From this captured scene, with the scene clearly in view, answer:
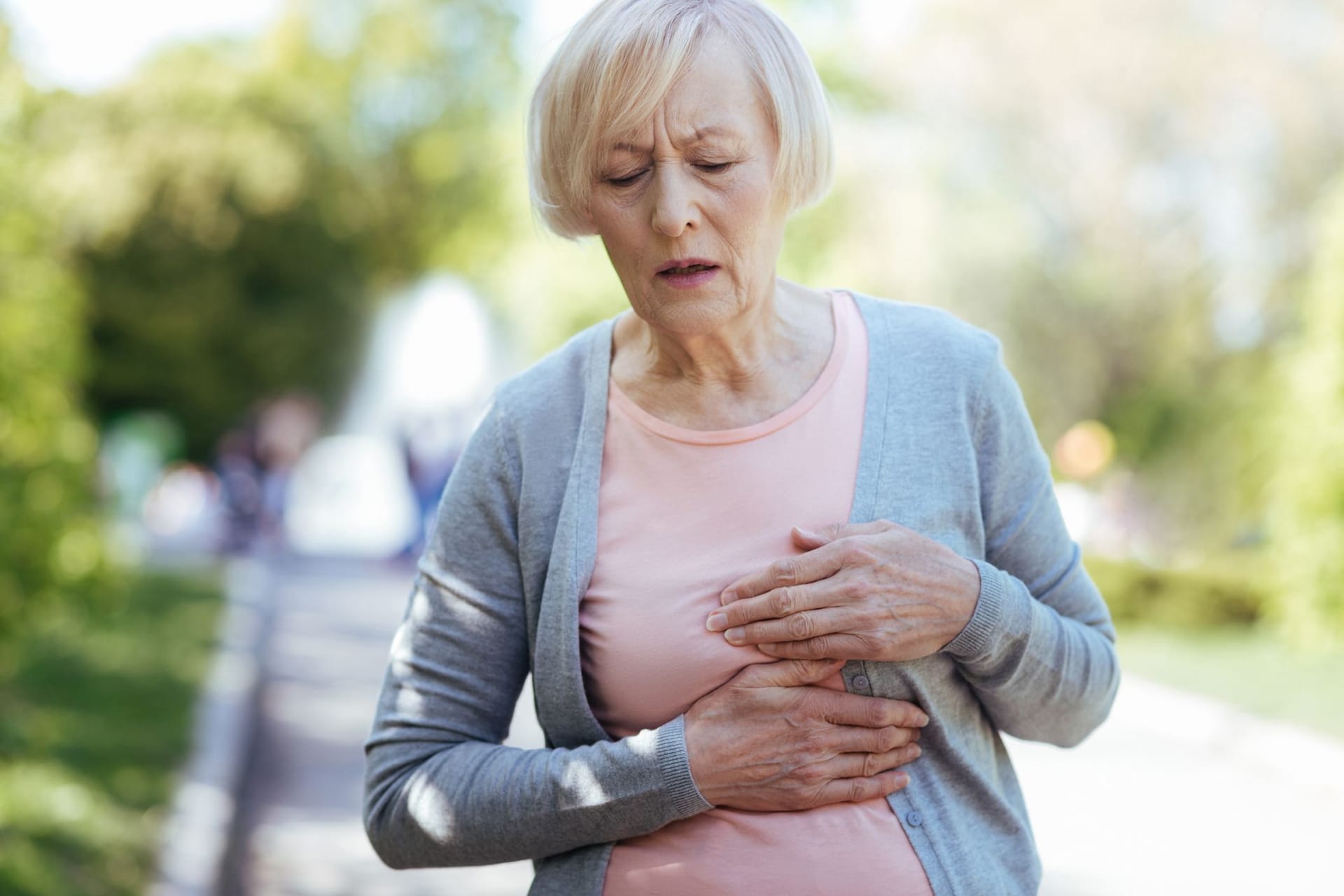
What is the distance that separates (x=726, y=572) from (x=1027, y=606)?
40 centimetres

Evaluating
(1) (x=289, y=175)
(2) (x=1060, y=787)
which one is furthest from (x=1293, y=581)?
(1) (x=289, y=175)

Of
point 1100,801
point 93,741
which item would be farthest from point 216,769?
point 1100,801

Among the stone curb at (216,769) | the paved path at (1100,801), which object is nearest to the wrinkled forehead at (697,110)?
the stone curb at (216,769)

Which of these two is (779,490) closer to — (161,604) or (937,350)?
(937,350)

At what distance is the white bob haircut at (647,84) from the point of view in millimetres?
1870

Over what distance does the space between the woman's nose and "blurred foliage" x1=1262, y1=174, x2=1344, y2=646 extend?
942 centimetres

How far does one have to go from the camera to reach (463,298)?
42312 millimetres

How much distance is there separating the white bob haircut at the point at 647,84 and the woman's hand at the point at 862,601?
20.2 inches

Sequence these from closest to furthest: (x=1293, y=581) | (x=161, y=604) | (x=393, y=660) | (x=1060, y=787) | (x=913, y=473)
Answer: (x=913, y=473), (x=393, y=660), (x=1060, y=787), (x=1293, y=581), (x=161, y=604)

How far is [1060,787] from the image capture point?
7.54 m

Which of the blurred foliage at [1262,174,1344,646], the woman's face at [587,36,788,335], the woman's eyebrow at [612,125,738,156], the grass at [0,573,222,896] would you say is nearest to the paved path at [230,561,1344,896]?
the grass at [0,573,222,896]

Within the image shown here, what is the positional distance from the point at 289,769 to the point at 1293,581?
23.7 feet

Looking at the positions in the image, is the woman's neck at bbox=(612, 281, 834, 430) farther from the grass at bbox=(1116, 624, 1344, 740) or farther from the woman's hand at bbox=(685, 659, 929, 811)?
the grass at bbox=(1116, 624, 1344, 740)

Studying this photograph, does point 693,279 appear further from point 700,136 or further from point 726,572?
point 726,572
